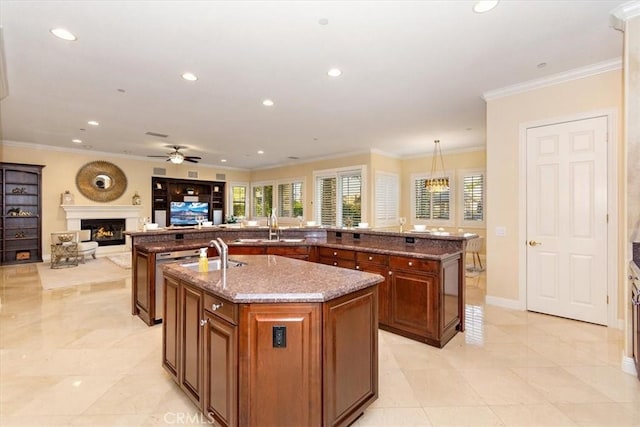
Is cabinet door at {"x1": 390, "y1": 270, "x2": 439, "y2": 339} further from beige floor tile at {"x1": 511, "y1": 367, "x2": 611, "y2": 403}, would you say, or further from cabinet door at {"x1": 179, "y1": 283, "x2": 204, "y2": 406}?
cabinet door at {"x1": 179, "y1": 283, "x2": 204, "y2": 406}

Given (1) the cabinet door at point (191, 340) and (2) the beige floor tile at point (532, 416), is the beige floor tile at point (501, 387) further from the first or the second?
(1) the cabinet door at point (191, 340)

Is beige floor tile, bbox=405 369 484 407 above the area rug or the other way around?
the other way around

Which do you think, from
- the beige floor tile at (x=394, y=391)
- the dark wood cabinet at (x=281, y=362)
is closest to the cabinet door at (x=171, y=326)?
the dark wood cabinet at (x=281, y=362)

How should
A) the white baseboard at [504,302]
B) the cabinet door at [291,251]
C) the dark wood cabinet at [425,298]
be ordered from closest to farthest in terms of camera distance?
the dark wood cabinet at [425,298] → the white baseboard at [504,302] → the cabinet door at [291,251]

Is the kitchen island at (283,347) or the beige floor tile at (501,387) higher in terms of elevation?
the kitchen island at (283,347)

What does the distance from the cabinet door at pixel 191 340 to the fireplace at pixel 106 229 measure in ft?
26.3

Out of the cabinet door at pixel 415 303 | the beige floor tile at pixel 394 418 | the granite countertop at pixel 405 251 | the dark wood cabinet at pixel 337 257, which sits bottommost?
the beige floor tile at pixel 394 418

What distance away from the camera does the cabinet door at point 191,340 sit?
1938 millimetres

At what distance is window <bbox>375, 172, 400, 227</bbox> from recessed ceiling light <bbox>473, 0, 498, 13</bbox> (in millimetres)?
5718

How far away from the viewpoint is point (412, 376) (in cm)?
251

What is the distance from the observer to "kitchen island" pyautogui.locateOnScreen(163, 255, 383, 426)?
1.62 metres

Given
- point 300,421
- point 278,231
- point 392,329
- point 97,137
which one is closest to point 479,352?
Result: point 392,329

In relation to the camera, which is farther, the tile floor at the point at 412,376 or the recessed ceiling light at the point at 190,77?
the recessed ceiling light at the point at 190,77

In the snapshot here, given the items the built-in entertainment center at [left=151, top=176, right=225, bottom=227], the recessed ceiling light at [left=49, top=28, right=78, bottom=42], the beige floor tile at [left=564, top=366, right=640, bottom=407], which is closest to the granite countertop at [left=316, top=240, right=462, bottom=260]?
the beige floor tile at [left=564, top=366, right=640, bottom=407]
